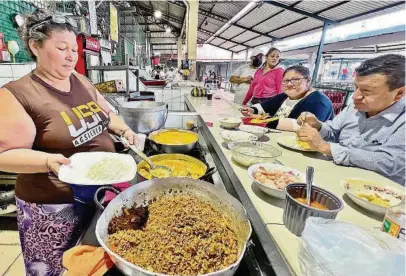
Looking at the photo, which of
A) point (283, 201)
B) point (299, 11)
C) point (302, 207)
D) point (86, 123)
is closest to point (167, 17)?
point (299, 11)

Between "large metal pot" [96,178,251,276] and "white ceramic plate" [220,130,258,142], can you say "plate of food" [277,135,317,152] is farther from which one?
"large metal pot" [96,178,251,276]

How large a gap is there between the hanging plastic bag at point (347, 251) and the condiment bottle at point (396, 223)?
0.03 metres

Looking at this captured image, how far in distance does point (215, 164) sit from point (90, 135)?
81cm

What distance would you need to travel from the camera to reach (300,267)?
1.89ft

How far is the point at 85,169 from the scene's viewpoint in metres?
0.98

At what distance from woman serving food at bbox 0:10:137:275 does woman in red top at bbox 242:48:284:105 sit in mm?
2716

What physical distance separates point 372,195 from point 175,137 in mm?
1385

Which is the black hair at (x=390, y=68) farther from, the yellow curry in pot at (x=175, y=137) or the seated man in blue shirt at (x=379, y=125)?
the yellow curry in pot at (x=175, y=137)

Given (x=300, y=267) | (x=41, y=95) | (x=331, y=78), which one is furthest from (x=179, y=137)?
(x=331, y=78)

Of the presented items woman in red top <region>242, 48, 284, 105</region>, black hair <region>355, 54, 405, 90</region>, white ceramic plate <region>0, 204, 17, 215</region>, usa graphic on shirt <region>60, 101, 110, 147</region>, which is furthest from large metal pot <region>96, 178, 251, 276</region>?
woman in red top <region>242, 48, 284, 105</region>

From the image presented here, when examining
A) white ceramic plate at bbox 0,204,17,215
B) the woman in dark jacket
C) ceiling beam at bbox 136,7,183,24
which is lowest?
→ white ceramic plate at bbox 0,204,17,215

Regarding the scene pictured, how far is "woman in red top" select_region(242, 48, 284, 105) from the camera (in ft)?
10.9

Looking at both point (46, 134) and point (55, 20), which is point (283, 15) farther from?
point (46, 134)

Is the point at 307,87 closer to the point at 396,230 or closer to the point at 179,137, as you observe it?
the point at 179,137
